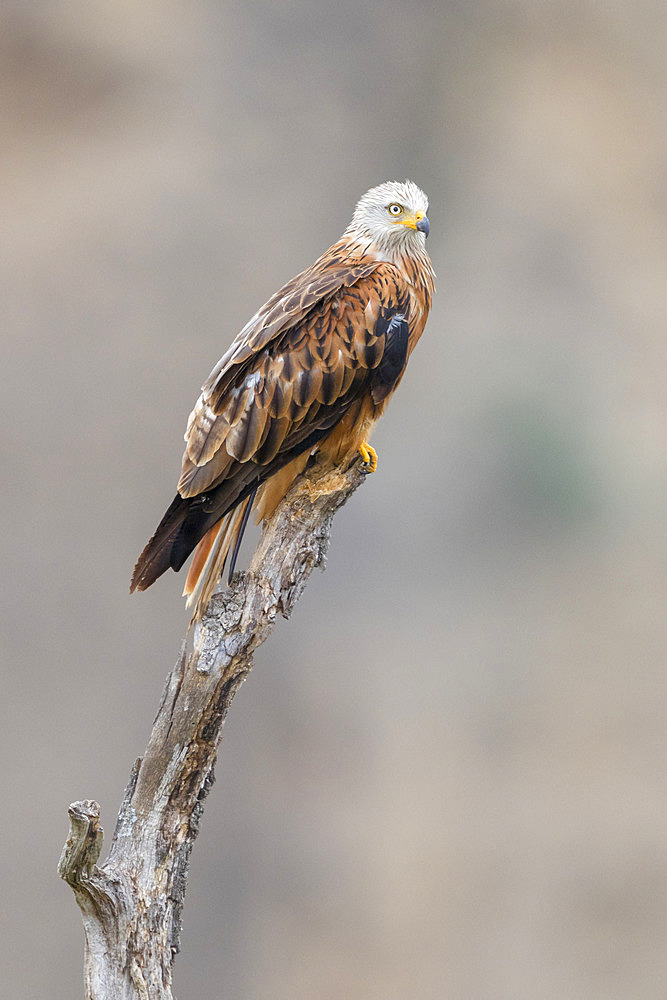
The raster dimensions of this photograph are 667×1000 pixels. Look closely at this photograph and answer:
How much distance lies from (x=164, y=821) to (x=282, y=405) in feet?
3.26

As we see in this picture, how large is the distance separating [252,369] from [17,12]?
3.91 metres

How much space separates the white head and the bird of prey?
129mm

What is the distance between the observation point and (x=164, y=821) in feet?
6.53

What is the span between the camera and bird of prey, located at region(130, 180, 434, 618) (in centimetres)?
228

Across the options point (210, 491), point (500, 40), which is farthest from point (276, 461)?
point (500, 40)

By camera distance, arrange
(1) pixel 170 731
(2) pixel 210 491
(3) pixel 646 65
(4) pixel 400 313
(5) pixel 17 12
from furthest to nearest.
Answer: (3) pixel 646 65, (5) pixel 17 12, (4) pixel 400 313, (2) pixel 210 491, (1) pixel 170 731

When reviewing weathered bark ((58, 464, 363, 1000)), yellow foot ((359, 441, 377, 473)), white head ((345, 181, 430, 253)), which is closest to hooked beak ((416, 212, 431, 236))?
white head ((345, 181, 430, 253))

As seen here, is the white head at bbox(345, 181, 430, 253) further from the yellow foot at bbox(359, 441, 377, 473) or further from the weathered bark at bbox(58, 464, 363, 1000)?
the weathered bark at bbox(58, 464, 363, 1000)

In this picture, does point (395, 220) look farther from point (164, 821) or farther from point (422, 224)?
point (164, 821)

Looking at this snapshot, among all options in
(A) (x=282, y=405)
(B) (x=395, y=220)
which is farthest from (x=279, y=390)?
(B) (x=395, y=220)

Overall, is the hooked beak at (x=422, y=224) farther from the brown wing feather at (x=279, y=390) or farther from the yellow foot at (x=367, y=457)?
the yellow foot at (x=367, y=457)

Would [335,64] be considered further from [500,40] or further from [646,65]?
[646,65]

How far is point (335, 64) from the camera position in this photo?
17.7 ft

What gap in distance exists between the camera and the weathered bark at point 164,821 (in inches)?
76.1
